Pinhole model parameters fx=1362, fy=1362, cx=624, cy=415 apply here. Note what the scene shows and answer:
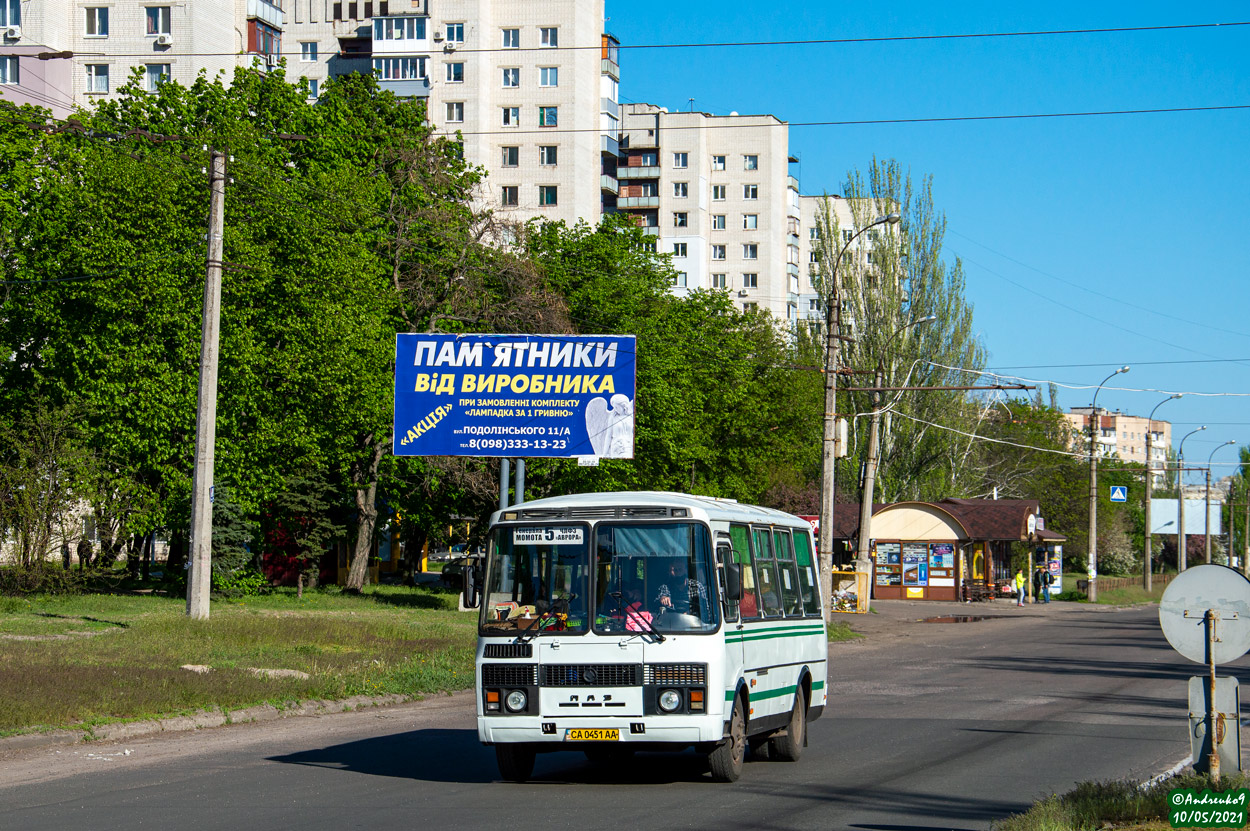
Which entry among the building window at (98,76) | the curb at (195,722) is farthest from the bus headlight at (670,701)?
the building window at (98,76)

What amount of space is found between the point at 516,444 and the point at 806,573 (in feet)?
52.9

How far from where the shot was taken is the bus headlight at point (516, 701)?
442 inches

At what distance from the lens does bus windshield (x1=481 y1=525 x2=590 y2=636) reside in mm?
11383

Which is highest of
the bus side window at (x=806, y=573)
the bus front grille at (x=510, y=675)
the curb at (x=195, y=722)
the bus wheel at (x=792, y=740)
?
the bus side window at (x=806, y=573)

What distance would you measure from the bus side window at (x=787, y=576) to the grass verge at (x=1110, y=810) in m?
4.32

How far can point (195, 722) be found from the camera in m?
15.9

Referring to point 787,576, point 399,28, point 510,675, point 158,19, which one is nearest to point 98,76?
point 158,19

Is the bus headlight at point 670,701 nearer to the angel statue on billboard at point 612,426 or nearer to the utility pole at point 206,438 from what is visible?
the utility pole at point 206,438

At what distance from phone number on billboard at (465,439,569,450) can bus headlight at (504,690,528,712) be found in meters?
18.7

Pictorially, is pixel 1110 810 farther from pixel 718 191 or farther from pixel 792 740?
pixel 718 191

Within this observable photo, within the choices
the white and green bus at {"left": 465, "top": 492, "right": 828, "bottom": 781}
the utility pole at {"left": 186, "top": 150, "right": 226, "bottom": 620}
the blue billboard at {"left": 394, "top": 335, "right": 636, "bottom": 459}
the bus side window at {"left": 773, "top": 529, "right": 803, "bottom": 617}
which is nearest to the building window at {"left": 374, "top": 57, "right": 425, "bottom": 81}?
the blue billboard at {"left": 394, "top": 335, "right": 636, "bottom": 459}

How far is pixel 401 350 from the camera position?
3005 cm

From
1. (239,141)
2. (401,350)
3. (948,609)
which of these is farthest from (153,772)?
(948,609)

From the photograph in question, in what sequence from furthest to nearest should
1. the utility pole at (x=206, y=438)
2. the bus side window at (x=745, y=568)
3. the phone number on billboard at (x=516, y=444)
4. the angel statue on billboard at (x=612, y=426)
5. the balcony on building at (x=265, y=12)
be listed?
the balcony on building at (x=265, y=12) → the angel statue on billboard at (x=612, y=426) → the phone number on billboard at (x=516, y=444) → the utility pole at (x=206, y=438) → the bus side window at (x=745, y=568)
